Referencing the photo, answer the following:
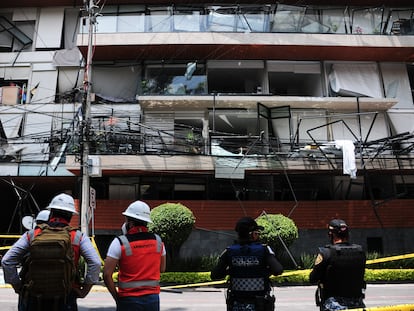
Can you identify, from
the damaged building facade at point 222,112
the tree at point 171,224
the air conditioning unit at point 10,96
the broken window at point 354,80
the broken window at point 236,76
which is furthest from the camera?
the air conditioning unit at point 10,96

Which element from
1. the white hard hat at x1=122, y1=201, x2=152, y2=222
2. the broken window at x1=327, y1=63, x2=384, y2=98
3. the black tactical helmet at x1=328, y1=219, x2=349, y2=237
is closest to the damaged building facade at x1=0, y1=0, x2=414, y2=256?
the broken window at x1=327, y1=63, x2=384, y2=98

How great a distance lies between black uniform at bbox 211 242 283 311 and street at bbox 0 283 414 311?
5859 mm

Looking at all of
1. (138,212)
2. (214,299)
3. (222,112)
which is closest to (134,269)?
(138,212)

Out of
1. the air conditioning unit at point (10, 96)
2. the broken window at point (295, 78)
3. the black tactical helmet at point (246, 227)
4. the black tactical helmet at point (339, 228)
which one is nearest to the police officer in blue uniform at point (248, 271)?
the black tactical helmet at point (246, 227)

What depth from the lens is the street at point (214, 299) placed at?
8961mm

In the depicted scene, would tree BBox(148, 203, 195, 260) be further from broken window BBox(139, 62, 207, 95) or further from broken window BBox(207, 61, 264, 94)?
broken window BBox(207, 61, 264, 94)

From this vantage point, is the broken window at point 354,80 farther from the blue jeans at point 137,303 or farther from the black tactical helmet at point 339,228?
the blue jeans at point 137,303

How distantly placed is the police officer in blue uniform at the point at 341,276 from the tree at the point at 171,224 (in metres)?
9.79

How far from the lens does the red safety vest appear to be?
3213 mm

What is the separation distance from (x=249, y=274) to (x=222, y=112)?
14198 millimetres

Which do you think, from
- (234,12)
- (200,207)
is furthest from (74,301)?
(234,12)

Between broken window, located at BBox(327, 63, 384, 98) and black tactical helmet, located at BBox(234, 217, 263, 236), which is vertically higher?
broken window, located at BBox(327, 63, 384, 98)

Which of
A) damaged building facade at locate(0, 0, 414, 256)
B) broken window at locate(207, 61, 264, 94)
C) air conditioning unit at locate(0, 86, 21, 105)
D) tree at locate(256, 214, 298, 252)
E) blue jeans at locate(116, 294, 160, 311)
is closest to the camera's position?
blue jeans at locate(116, 294, 160, 311)

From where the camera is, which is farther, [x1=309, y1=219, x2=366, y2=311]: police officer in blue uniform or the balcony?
the balcony
